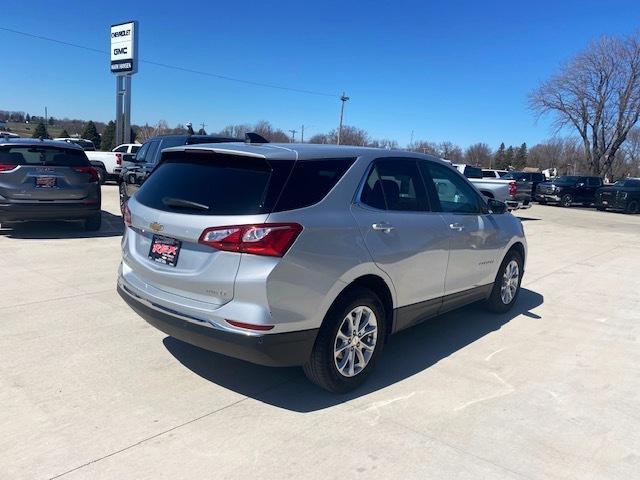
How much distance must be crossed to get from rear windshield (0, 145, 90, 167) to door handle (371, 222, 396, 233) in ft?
24.0

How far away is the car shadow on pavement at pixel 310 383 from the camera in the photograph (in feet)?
12.2

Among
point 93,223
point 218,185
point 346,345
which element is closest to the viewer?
point 218,185

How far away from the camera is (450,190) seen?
5039 millimetres

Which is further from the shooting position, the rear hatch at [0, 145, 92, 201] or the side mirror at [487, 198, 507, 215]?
the rear hatch at [0, 145, 92, 201]

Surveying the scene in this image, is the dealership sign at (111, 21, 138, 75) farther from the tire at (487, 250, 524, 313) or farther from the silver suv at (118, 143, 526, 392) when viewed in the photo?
the silver suv at (118, 143, 526, 392)

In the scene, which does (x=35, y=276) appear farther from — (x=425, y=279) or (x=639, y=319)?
(x=639, y=319)

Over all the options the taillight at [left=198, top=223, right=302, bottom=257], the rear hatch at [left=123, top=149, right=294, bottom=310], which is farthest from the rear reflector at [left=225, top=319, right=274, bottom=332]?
the taillight at [left=198, top=223, right=302, bottom=257]

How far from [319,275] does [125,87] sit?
36451 millimetres

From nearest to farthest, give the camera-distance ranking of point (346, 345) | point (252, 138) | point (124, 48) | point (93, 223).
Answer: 1. point (346, 345)
2. point (252, 138)
3. point (93, 223)
4. point (124, 48)

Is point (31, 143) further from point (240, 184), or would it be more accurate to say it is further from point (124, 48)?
point (124, 48)

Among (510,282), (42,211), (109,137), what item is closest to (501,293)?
(510,282)

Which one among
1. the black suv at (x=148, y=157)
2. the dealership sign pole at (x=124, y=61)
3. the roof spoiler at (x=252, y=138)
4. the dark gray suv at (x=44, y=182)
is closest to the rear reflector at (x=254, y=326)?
the roof spoiler at (x=252, y=138)

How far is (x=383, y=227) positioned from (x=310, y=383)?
1.30 meters

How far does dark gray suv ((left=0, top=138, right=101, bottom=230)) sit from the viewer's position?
866 centimetres
